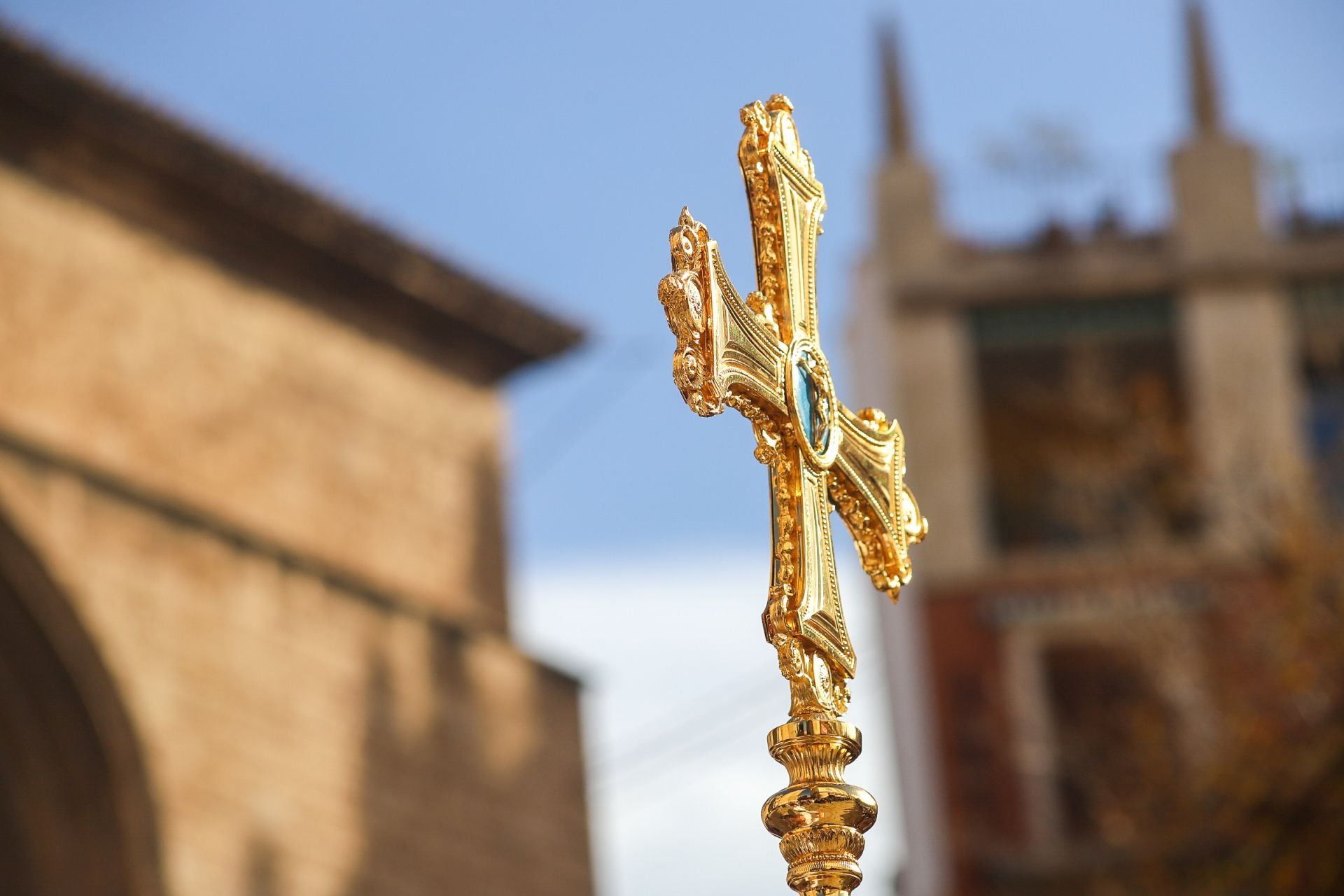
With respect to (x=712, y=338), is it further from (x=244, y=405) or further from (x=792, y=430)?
(x=244, y=405)

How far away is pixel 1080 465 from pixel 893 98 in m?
5.33

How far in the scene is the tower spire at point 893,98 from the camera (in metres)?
26.4

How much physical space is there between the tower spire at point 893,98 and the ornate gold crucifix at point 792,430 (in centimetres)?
2165

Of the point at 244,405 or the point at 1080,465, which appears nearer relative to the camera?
the point at 244,405

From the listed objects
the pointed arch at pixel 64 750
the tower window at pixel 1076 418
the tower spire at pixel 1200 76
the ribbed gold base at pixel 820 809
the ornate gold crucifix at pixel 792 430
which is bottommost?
the ribbed gold base at pixel 820 809

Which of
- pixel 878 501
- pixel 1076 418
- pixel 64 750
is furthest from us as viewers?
pixel 1076 418

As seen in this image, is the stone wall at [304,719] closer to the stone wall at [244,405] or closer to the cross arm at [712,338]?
the stone wall at [244,405]

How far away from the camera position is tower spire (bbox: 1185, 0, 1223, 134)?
26438mm

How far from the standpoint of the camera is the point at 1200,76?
1048 inches

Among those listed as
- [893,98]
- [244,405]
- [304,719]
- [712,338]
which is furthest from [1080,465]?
[712,338]

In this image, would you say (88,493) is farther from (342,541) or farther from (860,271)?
(860,271)

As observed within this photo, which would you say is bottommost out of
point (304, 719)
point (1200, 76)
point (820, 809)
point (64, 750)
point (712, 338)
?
A: point (820, 809)

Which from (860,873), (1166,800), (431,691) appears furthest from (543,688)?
(860,873)

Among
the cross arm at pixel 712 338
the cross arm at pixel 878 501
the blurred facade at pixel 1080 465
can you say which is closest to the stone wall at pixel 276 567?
the blurred facade at pixel 1080 465
